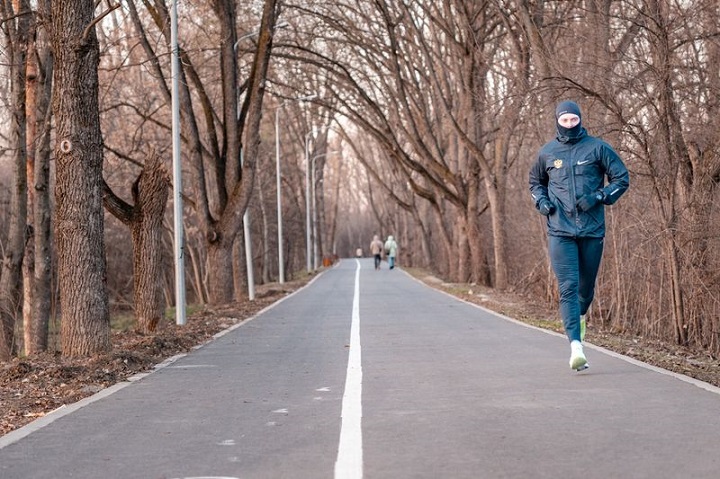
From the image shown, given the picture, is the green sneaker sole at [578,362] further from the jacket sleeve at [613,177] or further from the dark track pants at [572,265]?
the jacket sleeve at [613,177]

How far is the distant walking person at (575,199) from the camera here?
934 centimetres

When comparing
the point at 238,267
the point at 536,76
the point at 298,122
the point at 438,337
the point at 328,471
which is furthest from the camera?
the point at 298,122

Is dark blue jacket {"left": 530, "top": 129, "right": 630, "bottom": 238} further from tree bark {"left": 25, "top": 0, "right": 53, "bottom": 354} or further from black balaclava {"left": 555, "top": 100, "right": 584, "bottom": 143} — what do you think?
tree bark {"left": 25, "top": 0, "right": 53, "bottom": 354}

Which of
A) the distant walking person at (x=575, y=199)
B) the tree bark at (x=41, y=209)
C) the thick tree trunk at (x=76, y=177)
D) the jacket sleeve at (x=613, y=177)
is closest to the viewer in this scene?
the jacket sleeve at (x=613, y=177)

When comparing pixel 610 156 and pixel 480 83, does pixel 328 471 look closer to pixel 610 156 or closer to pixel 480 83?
pixel 610 156

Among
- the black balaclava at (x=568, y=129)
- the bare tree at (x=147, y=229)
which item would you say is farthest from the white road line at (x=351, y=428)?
the bare tree at (x=147, y=229)

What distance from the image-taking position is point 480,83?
107 feet

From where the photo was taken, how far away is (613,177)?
9.37 m

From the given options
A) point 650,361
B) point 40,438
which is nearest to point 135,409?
point 40,438

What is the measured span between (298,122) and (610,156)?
53560mm

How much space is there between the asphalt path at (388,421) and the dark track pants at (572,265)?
52 cm

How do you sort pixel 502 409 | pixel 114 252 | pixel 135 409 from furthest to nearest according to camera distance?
1. pixel 114 252
2. pixel 135 409
3. pixel 502 409

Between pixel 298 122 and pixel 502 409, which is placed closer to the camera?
pixel 502 409

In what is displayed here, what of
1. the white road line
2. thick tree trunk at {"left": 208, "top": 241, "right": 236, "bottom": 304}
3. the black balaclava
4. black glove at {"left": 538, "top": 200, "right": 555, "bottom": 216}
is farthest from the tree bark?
the black balaclava
